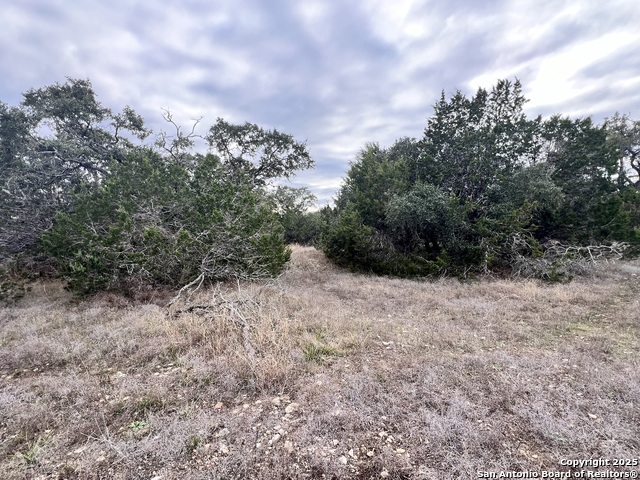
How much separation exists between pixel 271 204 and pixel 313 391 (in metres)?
8.51

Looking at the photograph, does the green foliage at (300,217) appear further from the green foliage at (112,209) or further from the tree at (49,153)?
the tree at (49,153)

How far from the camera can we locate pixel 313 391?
2947mm

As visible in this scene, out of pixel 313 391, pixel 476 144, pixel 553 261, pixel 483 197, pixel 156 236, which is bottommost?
pixel 313 391

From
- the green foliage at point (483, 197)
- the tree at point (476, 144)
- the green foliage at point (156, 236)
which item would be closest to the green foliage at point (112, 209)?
the green foliage at point (156, 236)

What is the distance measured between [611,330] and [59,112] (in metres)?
15.9

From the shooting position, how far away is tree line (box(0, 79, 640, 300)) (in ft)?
22.6

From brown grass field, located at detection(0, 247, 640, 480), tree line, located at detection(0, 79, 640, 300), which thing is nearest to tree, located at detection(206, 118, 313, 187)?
tree line, located at detection(0, 79, 640, 300)

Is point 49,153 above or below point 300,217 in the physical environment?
above

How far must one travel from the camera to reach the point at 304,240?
66.4 feet

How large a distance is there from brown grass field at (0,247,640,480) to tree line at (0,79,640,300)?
1.81 m

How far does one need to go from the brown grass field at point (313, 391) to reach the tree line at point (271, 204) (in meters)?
1.81

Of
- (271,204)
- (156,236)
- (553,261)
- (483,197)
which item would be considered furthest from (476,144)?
(156,236)

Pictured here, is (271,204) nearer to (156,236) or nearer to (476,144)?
(156,236)

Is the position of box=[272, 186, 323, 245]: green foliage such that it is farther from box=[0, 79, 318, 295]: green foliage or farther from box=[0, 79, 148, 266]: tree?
box=[0, 79, 148, 266]: tree
